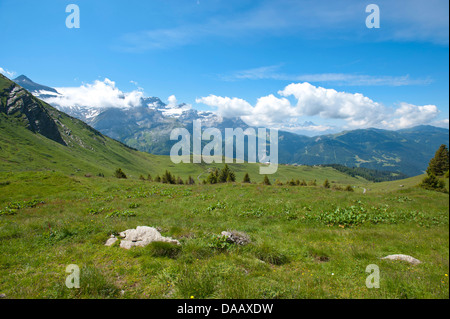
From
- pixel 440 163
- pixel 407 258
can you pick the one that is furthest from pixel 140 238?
pixel 440 163

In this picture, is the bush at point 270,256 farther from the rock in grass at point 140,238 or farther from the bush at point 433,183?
the bush at point 433,183

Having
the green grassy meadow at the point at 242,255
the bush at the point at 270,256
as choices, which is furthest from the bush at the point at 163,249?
the bush at the point at 270,256

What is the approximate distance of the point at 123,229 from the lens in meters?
11.6

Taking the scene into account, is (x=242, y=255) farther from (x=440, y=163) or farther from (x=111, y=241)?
(x=440, y=163)

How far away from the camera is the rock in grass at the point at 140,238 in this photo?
373 inches

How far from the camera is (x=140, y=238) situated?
10.2 meters

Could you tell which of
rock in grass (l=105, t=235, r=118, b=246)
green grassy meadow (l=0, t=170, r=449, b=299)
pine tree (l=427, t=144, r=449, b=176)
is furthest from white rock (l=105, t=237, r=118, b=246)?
pine tree (l=427, t=144, r=449, b=176)

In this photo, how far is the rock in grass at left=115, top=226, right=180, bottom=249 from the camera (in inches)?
373

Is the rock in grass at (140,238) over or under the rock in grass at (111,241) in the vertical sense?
over

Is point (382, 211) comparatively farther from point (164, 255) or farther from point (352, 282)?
point (164, 255)
